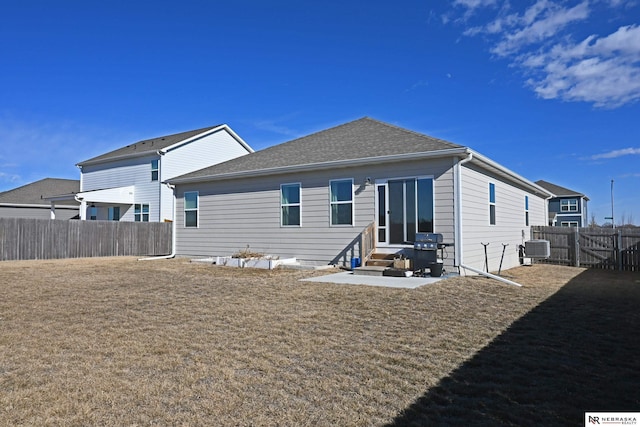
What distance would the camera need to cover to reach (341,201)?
11508mm

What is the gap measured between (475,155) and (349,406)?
8.33m

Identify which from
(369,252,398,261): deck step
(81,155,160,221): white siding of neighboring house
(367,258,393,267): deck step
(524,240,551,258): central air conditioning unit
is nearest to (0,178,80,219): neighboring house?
(81,155,160,221): white siding of neighboring house

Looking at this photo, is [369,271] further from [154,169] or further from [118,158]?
[118,158]

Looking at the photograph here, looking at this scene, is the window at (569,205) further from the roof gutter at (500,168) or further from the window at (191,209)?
the window at (191,209)

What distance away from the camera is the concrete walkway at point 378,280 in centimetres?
818

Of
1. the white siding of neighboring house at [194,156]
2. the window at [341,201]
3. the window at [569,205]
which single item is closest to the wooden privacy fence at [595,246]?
the window at [341,201]

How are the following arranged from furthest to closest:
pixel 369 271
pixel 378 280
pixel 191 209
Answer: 1. pixel 191 209
2. pixel 369 271
3. pixel 378 280

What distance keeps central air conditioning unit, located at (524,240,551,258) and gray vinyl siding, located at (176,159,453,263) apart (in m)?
5.81

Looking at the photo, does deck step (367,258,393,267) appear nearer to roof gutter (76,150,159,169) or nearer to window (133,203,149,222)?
roof gutter (76,150,159,169)

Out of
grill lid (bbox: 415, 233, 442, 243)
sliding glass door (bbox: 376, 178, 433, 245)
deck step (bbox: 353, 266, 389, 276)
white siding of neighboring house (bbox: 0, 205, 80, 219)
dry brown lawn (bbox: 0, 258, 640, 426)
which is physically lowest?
dry brown lawn (bbox: 0, 258, 640, 426)

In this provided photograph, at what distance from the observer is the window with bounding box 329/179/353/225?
1135 centimetres

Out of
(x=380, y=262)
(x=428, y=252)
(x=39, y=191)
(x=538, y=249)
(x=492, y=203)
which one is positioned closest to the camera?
(x=428, y=252)

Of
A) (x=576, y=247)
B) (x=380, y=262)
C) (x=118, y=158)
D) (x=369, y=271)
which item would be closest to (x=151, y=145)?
(x=118, y=158)

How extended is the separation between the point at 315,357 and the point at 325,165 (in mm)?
8002
